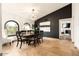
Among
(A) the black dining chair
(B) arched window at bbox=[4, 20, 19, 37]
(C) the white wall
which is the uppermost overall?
(C) the white wall

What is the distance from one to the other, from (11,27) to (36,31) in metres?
0.73

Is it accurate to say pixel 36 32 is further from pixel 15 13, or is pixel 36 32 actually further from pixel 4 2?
pixel 4 2

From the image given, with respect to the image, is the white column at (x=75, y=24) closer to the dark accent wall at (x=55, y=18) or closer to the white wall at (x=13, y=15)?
the dark accent wall at (x=55, y=18)

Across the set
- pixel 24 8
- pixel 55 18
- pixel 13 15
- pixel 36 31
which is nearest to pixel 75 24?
pixel 55 18

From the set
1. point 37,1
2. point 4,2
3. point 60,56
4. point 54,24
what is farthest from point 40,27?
point 4,2

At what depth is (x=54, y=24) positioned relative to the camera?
11.6 ft

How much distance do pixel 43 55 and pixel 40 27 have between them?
0.81 meters

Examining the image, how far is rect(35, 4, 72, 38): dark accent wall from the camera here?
3.40m

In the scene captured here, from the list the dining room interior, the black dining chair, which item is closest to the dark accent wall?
the dining room interior

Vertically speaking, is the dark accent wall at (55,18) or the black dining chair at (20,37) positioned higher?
the dark accent wall at (55,18)

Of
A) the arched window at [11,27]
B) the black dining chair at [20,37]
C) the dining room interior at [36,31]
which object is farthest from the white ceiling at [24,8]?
the black dining chair at [20,37]

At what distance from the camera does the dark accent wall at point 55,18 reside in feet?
11.1

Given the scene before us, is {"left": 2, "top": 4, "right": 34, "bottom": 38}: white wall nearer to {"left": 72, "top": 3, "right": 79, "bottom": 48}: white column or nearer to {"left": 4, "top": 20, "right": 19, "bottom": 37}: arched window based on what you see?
{"left": 4, "top": 20, "right": 19, "bottom": 37}: arched window

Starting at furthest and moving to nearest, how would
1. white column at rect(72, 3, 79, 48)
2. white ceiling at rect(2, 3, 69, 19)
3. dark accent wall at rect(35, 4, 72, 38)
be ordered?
1. dark accent wall at rect(35, 4, 72, 38)
2. white column at rect(72, 3, 79, 48)
3. white ceiling at rect(2, 3, 69, 19)
